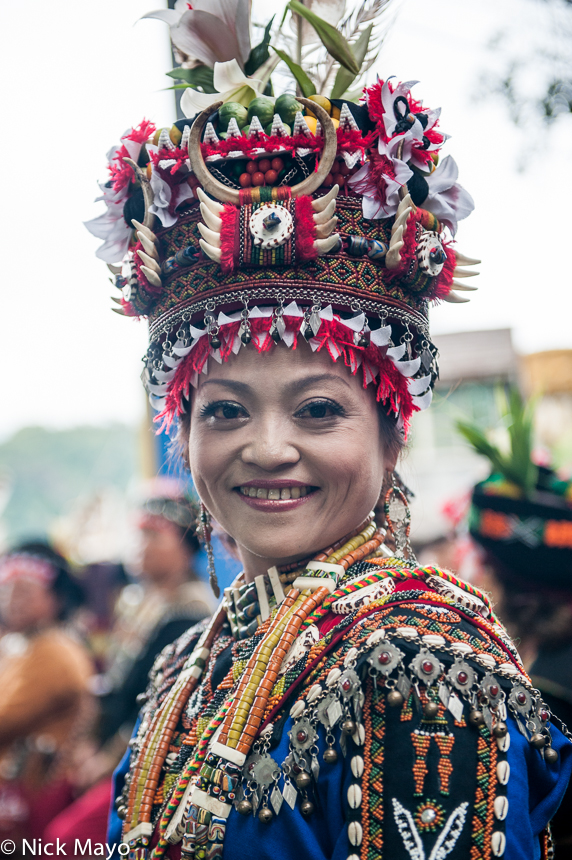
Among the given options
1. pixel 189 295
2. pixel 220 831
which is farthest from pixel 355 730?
pixel 189 295

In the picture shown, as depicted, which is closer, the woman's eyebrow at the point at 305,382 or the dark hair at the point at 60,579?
the woman's eyebrow at the point at 305,382

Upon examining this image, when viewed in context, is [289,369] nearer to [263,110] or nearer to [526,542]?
[263,110]

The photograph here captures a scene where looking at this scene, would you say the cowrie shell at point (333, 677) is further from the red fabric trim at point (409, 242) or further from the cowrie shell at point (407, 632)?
the red fabric trim at point (409, 242)

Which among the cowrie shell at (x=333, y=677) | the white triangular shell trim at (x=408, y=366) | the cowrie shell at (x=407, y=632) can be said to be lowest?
the cowrie shell at (x=333, y=677)

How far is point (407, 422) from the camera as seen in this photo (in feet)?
5.94

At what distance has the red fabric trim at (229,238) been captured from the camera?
155cm

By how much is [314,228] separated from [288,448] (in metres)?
0.50

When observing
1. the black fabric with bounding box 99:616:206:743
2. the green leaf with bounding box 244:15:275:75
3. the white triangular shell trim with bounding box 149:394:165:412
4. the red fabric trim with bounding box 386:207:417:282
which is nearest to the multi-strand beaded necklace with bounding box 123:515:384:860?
the white triangular shell trim with bounding box 149:394:165:412

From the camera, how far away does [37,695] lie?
4406 mm

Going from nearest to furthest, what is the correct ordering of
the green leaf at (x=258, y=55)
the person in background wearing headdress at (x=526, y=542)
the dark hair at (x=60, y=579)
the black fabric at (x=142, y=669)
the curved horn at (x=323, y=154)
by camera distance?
1. the curved horn at (x=323, y=154)
2. the green leaf at (x=258, y=55)
3. the person in background wearing headdress at (x=526, y=542)
4. the black fabric at (x=142, y=669)
5. the dark hair at (x=60, y=579)

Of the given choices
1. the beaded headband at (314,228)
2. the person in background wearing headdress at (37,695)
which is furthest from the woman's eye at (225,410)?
the person in background wearing headdress at (37,695)

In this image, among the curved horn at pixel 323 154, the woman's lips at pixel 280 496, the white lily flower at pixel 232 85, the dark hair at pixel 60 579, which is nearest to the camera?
the curved horn at pixel 323 154

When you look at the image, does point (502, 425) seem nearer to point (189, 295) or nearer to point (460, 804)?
point (189, 295)

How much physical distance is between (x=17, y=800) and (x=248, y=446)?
3779mm
